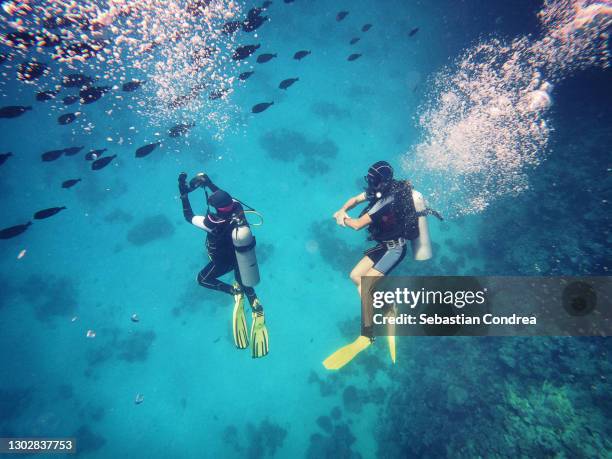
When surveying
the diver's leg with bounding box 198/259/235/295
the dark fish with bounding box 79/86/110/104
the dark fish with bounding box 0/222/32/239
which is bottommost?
the diver's leg with bounding box 198/259/235/295

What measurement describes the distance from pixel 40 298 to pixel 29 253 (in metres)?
6.68

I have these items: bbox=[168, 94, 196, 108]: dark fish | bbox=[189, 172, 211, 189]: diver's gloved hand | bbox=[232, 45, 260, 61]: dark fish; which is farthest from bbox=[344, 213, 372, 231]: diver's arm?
bbox=[168, 94, 196, 108]: dark fish

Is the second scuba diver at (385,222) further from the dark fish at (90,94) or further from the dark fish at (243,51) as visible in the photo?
the dark fish at (90,94)

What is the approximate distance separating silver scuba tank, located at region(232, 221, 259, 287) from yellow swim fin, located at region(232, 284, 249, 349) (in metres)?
1.55

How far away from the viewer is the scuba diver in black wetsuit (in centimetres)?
537

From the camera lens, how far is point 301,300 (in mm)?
14078

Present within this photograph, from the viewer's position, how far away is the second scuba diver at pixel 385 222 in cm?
517

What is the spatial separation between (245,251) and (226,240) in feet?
2.31

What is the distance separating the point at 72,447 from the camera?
12898 millimetres

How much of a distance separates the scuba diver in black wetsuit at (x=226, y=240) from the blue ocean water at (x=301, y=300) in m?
6.73

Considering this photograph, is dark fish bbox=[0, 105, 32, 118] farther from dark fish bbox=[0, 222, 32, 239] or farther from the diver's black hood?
the diver's black hood

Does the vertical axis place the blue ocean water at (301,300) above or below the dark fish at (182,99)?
below

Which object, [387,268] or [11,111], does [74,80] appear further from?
[387,268]

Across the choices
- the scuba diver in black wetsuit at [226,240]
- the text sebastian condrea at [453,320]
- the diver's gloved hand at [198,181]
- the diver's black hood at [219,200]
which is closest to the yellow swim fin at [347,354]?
the text sebastian condrea at [453,320]
